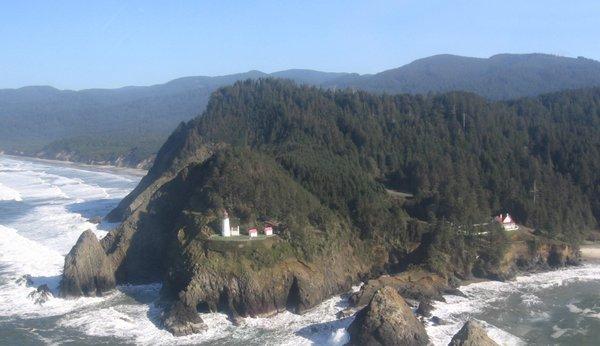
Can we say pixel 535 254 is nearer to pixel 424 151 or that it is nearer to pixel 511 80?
pixel 424 151

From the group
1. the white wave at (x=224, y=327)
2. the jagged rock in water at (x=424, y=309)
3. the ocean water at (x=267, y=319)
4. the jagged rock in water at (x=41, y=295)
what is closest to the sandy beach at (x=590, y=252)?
the ocean water at (x=267, y=319)

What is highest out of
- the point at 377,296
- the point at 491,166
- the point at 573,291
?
the point at 491,166

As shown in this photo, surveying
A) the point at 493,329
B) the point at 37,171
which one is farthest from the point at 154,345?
the point at 37,171

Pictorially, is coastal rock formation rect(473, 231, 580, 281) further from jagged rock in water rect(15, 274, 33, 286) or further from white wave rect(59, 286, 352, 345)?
jagged rock in water rect(15, 274, 33, 286)

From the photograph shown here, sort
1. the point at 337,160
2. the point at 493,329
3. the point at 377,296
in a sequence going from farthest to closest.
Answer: the point at 337,160, the point at 493,329, the point at 377,296

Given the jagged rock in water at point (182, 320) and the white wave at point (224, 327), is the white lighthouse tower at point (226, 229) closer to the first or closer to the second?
the white wave at point (224, 327)

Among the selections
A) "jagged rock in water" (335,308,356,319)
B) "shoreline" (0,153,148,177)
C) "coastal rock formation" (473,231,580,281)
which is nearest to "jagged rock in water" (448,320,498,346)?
"jagged rock in water" (335,308,356,319)

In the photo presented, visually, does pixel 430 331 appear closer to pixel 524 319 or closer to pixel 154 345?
pixel 524 319
